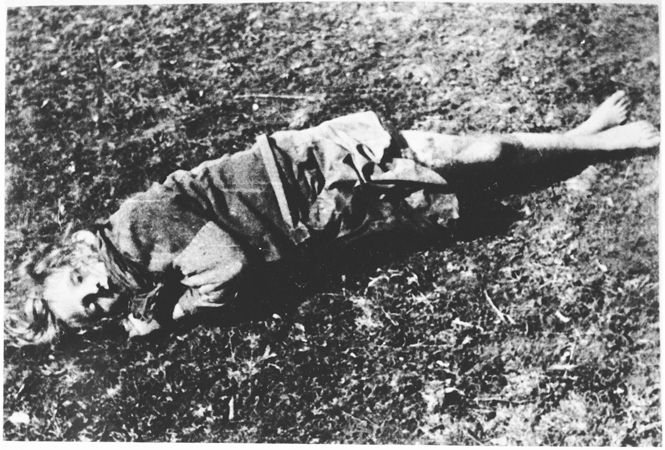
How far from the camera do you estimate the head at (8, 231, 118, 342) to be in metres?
2.42

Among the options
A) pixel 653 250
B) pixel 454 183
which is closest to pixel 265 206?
pixel 454 183

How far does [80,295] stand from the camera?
94.9 inches

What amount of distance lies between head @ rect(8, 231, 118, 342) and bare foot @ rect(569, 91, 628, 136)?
2.15 meters

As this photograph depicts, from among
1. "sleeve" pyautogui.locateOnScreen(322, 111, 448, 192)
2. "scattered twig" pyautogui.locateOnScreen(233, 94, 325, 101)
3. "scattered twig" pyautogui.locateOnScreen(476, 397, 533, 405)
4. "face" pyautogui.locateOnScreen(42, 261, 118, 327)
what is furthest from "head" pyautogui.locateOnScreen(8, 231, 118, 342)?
"scattered twig" pyautogui.locateOnScreen(476, 397, 533, 405)

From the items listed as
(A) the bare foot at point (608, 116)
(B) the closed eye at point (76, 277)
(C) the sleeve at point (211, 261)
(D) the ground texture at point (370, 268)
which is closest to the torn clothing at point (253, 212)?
(C) the sleeve at point (211, 261)

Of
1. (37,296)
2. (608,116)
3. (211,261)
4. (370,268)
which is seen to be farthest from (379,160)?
(37,296)

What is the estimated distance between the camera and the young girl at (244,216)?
238cm

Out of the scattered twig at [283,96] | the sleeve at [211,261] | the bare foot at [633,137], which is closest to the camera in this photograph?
the sleeve at [211,261]

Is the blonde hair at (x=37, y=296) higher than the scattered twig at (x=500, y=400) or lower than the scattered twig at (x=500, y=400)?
higher

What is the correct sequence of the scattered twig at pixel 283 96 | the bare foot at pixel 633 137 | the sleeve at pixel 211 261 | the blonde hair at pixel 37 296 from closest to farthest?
the sleeve at pixel 211 261 < the blonde hair at pixel 37 296 < the bare foot at pixel 633 137 < the scattered twig at pixel 283 96

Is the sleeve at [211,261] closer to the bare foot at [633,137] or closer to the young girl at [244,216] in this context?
the young girl at [244,216]

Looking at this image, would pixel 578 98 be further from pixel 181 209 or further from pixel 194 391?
pixel 194 391

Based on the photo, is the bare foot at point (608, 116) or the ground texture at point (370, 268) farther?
the bare foot at point (608, 116)

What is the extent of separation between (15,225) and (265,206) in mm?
1167
